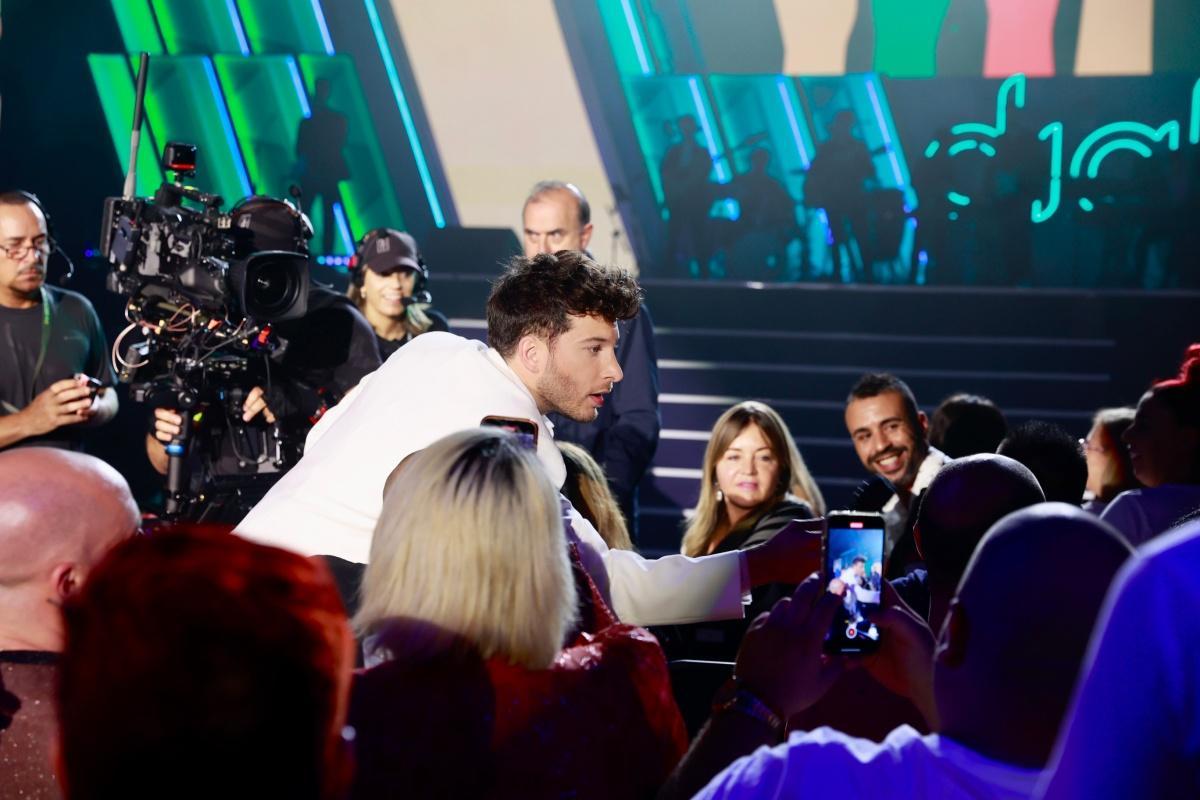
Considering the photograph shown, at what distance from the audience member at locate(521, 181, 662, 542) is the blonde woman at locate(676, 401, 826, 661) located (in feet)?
0.65

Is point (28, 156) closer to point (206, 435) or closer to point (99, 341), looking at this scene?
point (99, 341)

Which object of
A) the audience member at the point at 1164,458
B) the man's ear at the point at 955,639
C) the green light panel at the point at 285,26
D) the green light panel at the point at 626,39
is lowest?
the audience member at the point at 1164,458

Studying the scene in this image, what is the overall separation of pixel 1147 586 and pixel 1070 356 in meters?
7.75

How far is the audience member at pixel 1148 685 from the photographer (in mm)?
755

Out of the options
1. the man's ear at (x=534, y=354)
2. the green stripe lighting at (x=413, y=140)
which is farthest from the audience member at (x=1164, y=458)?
the green stripe lighting at (x=413, y=140)

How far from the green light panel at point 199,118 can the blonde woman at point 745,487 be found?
6.15 m

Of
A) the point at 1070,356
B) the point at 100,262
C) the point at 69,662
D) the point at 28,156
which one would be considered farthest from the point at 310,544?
the point at 1070,356

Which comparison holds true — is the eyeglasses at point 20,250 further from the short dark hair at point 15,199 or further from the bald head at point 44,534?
the bald head at point 44,534

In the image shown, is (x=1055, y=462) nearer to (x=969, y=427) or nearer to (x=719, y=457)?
(x=719, y=457)

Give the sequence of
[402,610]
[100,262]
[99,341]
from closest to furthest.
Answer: [402,610] < [99,341] < [100,262]

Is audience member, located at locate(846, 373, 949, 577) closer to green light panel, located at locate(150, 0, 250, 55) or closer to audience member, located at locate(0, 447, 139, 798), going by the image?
audience member, located at locate(0, 447, 139, 798)

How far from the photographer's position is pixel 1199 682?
2.47 feet

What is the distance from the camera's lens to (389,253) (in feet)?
15.2

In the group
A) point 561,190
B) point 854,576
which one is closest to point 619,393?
point 561,190
